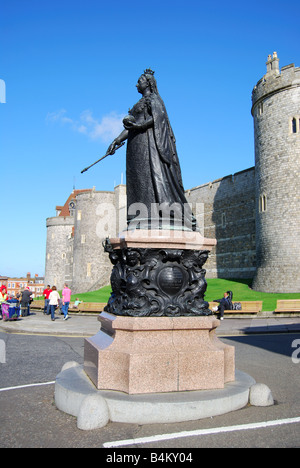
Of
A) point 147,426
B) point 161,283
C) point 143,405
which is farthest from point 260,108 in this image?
point 147,426

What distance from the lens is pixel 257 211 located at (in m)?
26.0

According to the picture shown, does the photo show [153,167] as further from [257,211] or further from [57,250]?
[57,250]

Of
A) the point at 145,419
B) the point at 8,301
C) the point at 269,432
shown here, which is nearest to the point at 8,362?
the point at 145,419

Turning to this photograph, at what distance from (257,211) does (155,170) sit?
72.0 ft

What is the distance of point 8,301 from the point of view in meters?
16.2

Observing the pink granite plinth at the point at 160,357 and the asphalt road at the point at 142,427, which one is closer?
the asphalt road at the point at 142,427

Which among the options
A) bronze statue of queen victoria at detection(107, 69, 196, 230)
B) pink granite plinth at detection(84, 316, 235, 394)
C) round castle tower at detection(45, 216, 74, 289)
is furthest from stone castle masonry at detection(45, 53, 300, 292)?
pink granite plinth at detection(84, 316, 235, 394)

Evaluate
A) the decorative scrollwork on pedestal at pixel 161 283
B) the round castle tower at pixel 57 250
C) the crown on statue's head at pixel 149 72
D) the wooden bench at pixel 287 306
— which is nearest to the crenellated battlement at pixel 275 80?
the wooden bench at pixel 287 306

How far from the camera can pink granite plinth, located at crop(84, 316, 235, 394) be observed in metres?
3.87

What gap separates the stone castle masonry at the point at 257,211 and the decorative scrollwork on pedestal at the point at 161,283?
19536 millimetres

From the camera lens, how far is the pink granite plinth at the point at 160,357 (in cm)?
387

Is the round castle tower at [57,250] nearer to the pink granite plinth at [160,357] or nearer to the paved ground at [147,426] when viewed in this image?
the paved ground at [147,426]

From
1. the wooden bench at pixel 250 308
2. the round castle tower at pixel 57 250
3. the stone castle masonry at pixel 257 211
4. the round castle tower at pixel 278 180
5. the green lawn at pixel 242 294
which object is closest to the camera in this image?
the wooden bench at pixel 250 308

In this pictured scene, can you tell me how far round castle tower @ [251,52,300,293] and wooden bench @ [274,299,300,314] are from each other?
23.2 feet
